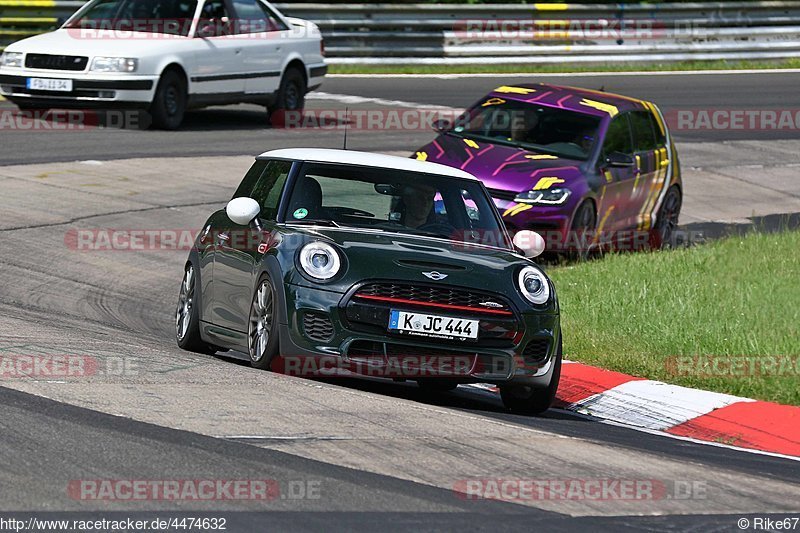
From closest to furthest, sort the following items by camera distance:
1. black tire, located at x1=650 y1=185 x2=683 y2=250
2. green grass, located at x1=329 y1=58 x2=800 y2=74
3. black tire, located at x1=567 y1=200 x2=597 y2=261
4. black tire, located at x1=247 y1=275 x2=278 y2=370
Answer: black tire, located at x1=247 y1=275 x2=278 y2=370, black tire, located at x1=567 y1=200 x2=597 y2=261, black tire, located at x1=650 y1=185 x2=683 y2=250, green grass, located at x1=329 y1=58 x2=800 y2=74

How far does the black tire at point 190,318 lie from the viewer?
9812mm

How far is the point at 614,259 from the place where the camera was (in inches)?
567

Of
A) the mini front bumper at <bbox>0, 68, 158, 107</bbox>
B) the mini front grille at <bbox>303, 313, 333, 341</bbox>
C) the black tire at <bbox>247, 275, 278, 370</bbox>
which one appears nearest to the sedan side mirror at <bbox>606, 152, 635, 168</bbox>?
the mini front bumper at <bbox>0, 68, 158, 107</bbox>

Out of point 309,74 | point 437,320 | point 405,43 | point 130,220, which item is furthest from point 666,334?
point 405,43

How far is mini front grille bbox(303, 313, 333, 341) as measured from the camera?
8203 mm

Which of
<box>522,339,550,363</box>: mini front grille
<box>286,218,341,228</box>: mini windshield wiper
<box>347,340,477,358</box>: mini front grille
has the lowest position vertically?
<box>522,339,550,363</box>: mini front grille

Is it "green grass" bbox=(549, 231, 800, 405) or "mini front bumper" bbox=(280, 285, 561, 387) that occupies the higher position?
"mini front bumper" bbox=(280, 285, 561, 387)

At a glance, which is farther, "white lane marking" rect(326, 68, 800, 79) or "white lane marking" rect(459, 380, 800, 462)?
"white lane marking" rect(326, 68, 800, 79)

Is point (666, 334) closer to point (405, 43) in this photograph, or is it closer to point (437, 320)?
point (437, 320)

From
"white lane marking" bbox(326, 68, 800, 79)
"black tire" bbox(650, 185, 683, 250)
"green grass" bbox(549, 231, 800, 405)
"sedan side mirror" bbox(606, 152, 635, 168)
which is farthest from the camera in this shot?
"white lane marking" bbox(326, 68, 800, 79)

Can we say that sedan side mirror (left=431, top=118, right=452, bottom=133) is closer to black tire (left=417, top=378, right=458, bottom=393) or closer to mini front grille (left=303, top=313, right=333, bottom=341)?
black tire (left=417, top=378, right=458, bottom=393)

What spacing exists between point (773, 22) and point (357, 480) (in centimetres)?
2868

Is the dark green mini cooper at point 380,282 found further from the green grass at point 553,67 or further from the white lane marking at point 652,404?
the green grass at point 553,67

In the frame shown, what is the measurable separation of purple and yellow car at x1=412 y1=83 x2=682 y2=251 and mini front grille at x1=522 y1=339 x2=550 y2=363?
562cm
